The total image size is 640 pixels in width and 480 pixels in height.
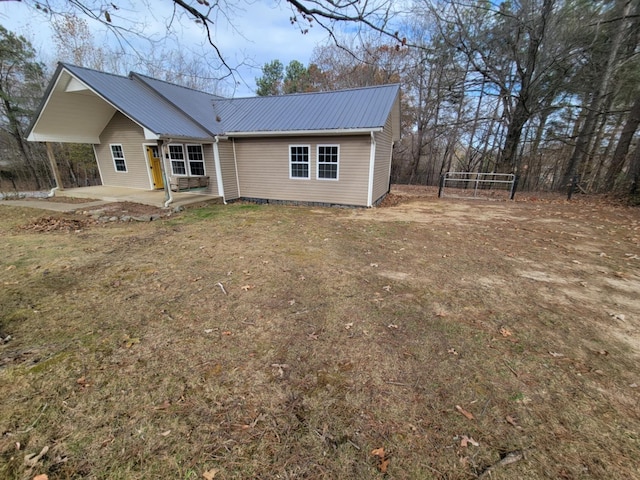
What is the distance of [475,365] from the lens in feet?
8.59

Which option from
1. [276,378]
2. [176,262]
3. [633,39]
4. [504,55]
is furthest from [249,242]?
[633,39]

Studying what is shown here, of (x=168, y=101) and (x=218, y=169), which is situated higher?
(x=168, y=101)

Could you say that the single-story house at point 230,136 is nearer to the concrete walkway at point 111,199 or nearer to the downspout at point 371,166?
the downspout at point 371,166

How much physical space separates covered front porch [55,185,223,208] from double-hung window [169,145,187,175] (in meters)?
1.04

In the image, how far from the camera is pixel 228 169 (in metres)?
11.5

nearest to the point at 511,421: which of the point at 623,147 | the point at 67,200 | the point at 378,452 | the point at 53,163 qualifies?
the point at 378,452

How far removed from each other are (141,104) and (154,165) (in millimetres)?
3007

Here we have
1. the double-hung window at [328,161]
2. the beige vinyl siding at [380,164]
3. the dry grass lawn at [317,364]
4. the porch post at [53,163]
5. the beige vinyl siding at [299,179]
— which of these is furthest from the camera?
the porch post at [53,163]

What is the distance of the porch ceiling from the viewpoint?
973 centimetres

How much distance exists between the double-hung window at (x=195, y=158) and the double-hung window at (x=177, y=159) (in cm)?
26

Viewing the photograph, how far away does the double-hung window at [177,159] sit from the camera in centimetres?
1139

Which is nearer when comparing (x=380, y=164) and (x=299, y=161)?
(x=299, y=161)

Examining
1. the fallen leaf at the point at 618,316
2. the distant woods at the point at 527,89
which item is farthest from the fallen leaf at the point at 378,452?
the distant woods at the point at 527,89

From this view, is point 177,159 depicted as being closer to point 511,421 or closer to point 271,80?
point 511,421
